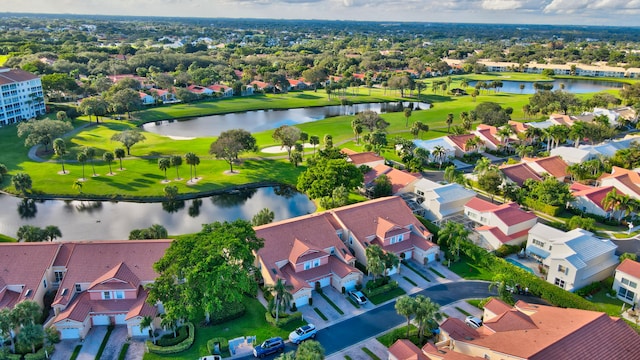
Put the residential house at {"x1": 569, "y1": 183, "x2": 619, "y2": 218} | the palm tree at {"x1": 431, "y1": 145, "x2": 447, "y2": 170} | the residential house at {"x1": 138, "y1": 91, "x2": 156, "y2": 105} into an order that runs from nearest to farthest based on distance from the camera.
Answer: the residential house at {"x1": 569, "y1": 183, "x2": 619, "y2": 218}, the palm tree at {"x1": 431, "y1": 145, "x2": 447, "y2": 170}, the residential house at {"x1": 138, "y1": 91, "x2": 156, "y2": 105}

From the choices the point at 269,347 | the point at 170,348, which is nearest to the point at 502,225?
the point at 269,347

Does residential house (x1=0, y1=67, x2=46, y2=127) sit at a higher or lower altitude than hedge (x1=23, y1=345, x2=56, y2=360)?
higher

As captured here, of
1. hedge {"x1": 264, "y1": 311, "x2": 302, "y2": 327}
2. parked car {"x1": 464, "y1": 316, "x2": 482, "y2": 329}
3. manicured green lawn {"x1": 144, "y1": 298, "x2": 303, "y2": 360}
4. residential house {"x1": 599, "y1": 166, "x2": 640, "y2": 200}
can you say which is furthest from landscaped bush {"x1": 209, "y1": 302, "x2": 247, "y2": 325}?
residential house {"x1": 599, "y1": 166, "x2": 640, "y2": 200}

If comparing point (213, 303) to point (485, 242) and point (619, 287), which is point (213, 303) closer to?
point (485, 242)

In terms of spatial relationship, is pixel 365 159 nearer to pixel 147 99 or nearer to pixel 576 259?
pixel 576 259

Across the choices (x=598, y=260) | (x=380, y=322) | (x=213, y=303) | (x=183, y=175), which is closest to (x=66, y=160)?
(x=183, y=175)

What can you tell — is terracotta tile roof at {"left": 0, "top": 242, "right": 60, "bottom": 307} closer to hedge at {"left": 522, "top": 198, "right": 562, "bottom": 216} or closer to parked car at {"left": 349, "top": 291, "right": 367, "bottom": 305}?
parked car at {"left": 349, "top": 291, "right": 367, "bottom": 305}
